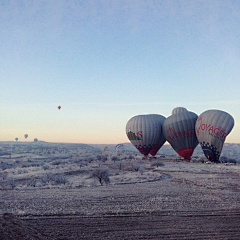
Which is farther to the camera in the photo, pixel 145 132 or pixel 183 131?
pixel 145 132

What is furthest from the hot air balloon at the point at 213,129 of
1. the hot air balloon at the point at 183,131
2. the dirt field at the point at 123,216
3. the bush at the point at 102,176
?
the dirt field at the point at 123,216

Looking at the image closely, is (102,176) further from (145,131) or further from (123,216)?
(145,131)

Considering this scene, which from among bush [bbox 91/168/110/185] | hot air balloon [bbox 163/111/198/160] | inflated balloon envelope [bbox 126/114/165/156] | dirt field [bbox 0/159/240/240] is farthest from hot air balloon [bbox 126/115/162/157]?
dirt field [bbox 0/159/240/240]

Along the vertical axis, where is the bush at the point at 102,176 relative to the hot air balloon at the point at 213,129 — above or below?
below

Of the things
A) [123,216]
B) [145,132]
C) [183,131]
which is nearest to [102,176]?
[123,216]

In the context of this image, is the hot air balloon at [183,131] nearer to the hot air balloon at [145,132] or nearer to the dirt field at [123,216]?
the hot air balloon at [145,132]

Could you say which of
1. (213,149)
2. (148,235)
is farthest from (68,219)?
(213,149)
